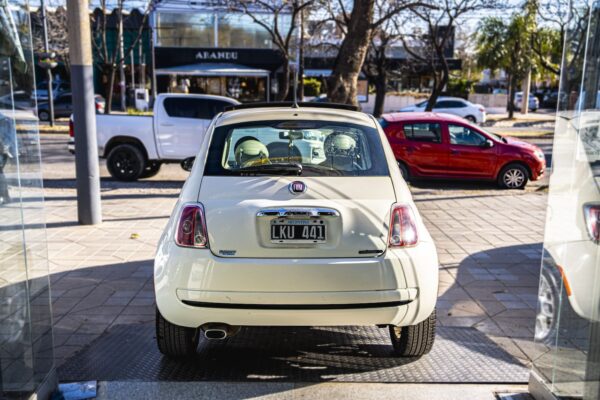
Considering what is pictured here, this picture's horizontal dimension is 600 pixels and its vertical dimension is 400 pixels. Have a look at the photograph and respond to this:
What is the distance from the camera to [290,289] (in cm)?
367

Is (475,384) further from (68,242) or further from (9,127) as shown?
(68,242)

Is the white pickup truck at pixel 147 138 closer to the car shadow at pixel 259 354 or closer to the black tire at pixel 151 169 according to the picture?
the black tire at pixel 151 169

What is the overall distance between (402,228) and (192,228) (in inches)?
51.6

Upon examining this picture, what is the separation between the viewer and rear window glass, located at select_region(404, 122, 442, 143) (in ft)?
43.7

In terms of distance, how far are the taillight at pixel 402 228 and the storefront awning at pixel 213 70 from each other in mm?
35219

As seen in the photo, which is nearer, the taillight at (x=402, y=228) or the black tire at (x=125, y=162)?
the taillight at (x=402, y=228)

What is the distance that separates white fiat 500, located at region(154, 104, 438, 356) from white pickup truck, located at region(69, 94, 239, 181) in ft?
31.3

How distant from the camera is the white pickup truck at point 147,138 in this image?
43.4 feet

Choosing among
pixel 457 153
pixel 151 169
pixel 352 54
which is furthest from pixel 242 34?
pixel 457 153

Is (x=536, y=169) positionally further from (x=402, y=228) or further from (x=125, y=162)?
(x=402, y=228)

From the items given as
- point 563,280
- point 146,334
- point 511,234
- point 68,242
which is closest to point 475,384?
point 563,280

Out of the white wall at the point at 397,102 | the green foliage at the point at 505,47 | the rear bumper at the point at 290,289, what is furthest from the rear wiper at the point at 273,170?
the white wall at the point at 397,102

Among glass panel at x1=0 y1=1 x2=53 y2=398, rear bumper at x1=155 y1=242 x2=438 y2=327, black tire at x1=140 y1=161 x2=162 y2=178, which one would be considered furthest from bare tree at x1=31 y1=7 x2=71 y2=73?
rear bumper at x1=155 y1=242 x2=438 y2=327

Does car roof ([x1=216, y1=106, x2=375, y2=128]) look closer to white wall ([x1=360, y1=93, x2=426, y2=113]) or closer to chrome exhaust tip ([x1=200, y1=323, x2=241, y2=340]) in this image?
chrome exhaust tip ([x1=200, y1=323, x2=241, y2=340])
